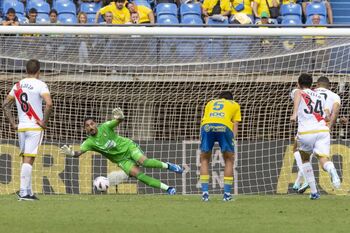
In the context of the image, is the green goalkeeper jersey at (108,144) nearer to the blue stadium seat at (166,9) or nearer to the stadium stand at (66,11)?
the stadium stand at (66,11)

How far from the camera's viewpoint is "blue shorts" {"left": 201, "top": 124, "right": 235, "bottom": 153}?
1666cm

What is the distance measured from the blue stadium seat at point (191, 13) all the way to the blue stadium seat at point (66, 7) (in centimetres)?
260

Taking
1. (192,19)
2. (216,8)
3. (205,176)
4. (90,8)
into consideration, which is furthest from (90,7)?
(205,176)

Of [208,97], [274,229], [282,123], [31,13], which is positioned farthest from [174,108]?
[274,229]

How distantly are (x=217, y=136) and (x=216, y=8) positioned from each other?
936 cm

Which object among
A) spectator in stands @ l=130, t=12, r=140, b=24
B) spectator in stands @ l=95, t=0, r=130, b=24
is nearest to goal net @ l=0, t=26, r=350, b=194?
spectator in stands @ l=130, t=12, r=140, b=24

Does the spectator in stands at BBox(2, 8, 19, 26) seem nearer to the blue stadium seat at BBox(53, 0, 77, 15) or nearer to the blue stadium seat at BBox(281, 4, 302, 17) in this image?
the blue stadium seat at BBox(53, 0, 77, 15)

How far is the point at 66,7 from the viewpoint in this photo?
25.6 metres

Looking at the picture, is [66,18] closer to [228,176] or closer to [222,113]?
[222,113]

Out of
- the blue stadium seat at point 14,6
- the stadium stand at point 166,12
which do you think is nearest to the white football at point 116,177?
the stadium stand at point 166,12

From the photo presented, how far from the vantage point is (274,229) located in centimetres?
1171

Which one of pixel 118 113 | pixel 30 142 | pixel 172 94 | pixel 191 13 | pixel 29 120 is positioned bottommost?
pixel 30 142

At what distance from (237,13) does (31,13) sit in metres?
4.91

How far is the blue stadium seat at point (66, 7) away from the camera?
1006 inches
